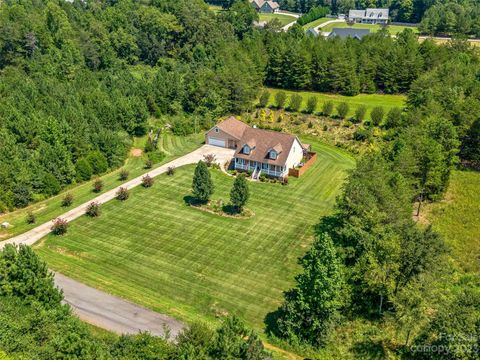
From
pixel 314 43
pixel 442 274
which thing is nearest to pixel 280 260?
pixel 442 274

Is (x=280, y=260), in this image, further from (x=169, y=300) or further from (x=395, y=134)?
(x=395, y=134)

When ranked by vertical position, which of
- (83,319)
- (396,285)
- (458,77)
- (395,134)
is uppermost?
(458,77)

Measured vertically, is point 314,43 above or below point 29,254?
above

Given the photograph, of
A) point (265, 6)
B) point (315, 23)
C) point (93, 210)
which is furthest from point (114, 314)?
point (265, 6)

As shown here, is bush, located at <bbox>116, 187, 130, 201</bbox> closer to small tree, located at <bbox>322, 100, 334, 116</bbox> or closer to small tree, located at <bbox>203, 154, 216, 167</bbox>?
small tree, located at <bbox>203, 154, 216, 167</bbox>

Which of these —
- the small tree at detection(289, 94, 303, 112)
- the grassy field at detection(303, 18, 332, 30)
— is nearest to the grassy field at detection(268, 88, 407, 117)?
the small tree at detection(289, 94, 303, 112)

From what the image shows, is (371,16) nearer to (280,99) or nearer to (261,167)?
(280,99)
